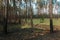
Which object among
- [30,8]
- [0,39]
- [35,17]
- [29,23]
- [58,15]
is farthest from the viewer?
[58,15]

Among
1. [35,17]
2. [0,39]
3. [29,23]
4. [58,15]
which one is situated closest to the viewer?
[0,39]

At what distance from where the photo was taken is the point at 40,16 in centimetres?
2933

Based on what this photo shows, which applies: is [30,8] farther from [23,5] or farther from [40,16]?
[40,16]

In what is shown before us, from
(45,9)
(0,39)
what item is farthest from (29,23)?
(0,39)

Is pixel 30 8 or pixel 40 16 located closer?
pixel 30 8

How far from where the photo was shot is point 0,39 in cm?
1373

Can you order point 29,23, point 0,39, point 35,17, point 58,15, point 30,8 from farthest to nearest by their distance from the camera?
point 58,15 < point 35,17 < point 30,8 < point 29,23 < point 0,39

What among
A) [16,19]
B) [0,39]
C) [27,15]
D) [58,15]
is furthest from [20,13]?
[0,39]

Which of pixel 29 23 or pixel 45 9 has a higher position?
pixel 45 9

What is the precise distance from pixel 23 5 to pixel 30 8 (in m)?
2.03

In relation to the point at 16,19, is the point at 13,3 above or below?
above

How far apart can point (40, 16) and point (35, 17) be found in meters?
0.98

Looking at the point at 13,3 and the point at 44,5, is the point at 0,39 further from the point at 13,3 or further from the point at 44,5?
the point at 44,5

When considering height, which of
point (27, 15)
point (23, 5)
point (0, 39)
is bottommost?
point (0, 39)
